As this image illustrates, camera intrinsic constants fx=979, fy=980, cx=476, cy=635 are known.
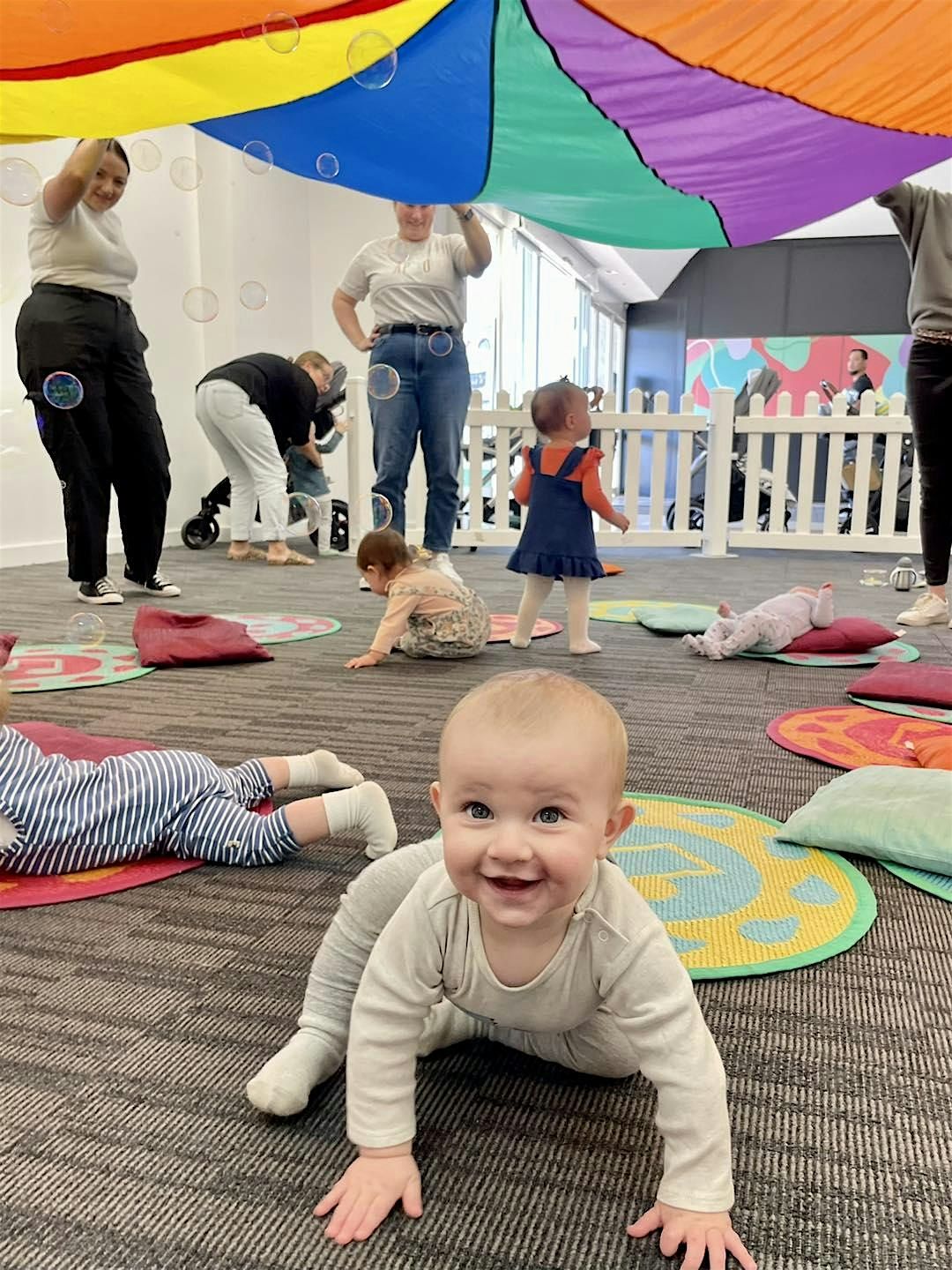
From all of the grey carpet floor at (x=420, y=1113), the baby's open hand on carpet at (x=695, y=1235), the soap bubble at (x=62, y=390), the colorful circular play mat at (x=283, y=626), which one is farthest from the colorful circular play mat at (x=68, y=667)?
the baby's open hand on carpet at (x=695, y=1235)

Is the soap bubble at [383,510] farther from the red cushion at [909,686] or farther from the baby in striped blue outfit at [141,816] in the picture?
the baby in striped blue outfit at [141,816]

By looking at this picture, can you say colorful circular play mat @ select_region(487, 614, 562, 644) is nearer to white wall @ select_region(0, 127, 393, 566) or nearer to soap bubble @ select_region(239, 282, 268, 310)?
soap bubble @ select_region(239, 282, 268, 310)

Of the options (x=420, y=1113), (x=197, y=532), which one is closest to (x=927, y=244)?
(x=420, y=1113)

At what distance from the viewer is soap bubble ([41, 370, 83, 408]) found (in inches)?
102

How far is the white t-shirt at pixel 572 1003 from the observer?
620 millimetres

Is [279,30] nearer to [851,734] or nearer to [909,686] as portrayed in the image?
[851,734]

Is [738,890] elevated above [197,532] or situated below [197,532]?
below

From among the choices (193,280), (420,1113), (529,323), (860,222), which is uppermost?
(860,222)

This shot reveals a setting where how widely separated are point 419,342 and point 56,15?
1.50m

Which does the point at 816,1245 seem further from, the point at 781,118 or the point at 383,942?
the point at 781,118

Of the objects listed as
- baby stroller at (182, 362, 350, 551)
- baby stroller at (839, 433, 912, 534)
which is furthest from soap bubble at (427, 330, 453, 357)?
baby stroller at (839, 433, 912, 534)

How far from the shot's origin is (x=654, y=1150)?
0.69 m

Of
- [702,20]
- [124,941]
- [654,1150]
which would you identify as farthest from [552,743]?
[702,20]

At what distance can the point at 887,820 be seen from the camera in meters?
1.19
